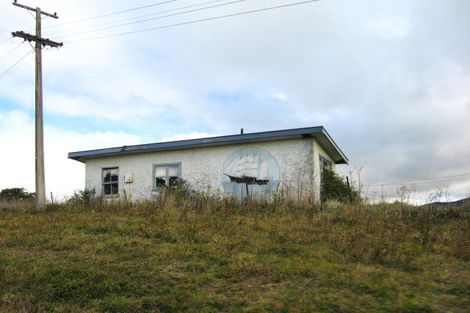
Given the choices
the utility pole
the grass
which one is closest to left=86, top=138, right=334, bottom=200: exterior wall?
the utility pole

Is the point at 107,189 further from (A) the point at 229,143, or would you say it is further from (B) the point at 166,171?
(A) the point at 229,143

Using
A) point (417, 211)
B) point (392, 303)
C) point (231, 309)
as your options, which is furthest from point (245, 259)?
point (417, 211)

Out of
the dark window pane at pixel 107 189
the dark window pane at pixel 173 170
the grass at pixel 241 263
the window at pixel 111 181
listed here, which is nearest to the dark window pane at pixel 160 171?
the dark window pane at pixel 173 170

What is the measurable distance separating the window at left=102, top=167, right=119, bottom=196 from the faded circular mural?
511 cm

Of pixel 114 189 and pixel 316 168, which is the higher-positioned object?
pixel 316 168

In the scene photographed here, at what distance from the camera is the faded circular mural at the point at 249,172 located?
1498 cm

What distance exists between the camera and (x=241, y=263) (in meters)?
5.77

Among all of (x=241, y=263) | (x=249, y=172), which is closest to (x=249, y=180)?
(x=249, y=172)

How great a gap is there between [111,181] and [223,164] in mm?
5485

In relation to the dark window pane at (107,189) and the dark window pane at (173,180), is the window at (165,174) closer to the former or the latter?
the dark window pane at (173,180)

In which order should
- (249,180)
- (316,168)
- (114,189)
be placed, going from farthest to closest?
(114,189) < (249,180) < (316,168)

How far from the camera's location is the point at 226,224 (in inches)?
340

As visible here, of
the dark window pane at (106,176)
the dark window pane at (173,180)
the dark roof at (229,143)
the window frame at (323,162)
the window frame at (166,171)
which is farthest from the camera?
the dark window pane at (106,176)

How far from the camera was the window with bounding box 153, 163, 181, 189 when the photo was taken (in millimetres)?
16875
